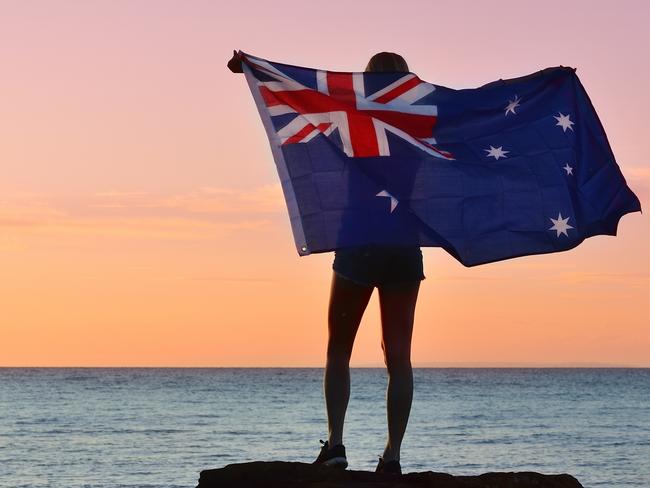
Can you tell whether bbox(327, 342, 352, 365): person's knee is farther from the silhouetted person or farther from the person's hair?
the person's hair

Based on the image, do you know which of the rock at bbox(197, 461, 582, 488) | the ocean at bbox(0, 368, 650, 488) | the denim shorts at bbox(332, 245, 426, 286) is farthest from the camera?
the ocean at bbox(0, 368, 650, 488)

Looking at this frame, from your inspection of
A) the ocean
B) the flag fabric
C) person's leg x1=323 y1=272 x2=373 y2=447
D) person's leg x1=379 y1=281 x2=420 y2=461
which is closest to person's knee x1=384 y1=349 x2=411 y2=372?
person's leg x1=379 y1=281 x2=420 y2=461

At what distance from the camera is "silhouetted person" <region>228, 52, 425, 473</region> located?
7281 mm

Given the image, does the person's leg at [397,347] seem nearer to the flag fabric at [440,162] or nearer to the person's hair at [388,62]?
the flag fabric at [440,162]

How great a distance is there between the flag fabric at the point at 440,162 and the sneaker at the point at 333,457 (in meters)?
1.26

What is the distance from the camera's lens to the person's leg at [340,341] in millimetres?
7402

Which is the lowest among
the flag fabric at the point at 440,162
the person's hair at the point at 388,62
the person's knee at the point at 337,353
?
the person's knee at the point at 337,353

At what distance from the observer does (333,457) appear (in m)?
7.44

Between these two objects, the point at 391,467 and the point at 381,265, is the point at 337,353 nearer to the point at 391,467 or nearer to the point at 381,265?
the point at 381,265

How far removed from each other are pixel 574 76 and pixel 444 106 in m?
1.00

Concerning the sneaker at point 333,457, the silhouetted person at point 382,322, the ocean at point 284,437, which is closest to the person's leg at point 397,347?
the silhouetted person at point 382,322

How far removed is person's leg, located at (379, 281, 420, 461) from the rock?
14.8 inches

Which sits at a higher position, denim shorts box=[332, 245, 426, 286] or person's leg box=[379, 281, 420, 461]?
denim shorts box=[332, 245, 426, 286]

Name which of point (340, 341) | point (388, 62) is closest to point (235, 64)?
point (388, 62)
